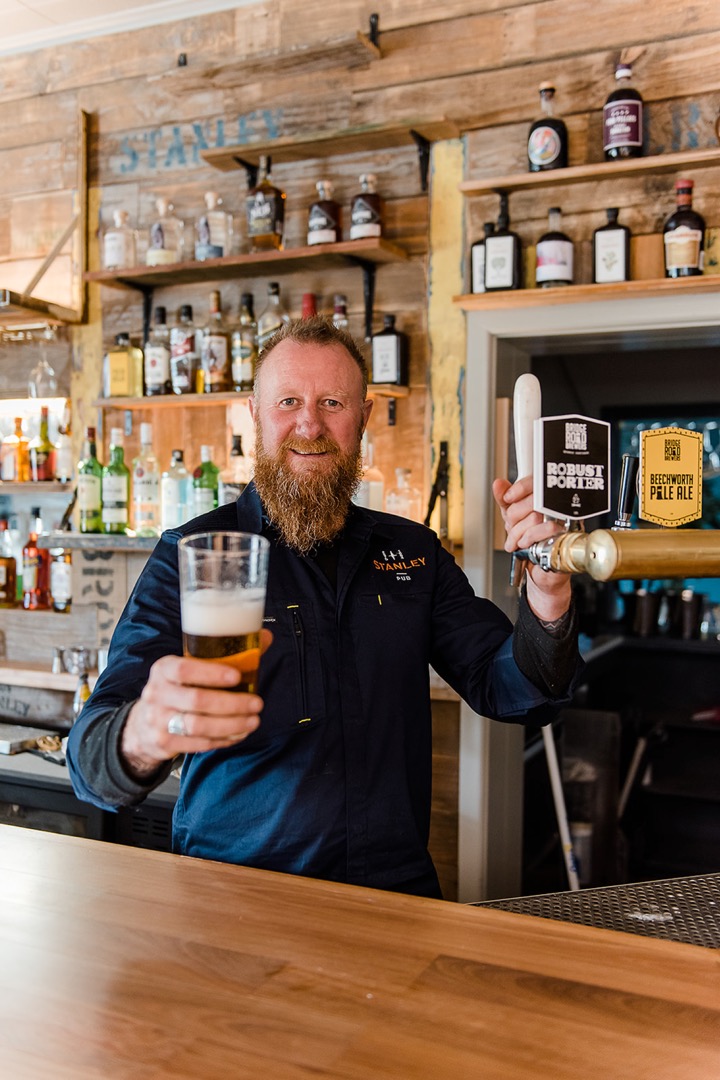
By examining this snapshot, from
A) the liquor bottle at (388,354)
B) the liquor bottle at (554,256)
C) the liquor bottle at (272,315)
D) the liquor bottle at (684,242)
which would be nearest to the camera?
the liquor bottle at (684,242)

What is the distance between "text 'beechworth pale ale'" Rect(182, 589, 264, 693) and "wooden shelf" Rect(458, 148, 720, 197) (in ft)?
6.53

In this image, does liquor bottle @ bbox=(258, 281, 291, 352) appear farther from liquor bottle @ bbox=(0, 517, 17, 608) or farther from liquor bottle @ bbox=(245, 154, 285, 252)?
liquor bottle @ bbox=(0, 517, 17, 608)

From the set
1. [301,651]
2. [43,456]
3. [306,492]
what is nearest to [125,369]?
[43,456]

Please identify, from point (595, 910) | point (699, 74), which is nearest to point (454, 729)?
point (595, 910)

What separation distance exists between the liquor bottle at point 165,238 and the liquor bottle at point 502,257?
1.02 meters

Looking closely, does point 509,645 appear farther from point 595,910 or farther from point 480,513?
point 480,513

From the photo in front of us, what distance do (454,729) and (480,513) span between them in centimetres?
62

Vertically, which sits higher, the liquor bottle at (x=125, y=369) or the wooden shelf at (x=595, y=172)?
the wooden shelf at (x=595, y=172)

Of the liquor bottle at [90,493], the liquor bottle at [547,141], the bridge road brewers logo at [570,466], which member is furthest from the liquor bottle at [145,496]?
the bridge road brewers logo at [570,466]

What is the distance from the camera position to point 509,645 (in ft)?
5.31

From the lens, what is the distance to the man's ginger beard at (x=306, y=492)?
1.69 metres

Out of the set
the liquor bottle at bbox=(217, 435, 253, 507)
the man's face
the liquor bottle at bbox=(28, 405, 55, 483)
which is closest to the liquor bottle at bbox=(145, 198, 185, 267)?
the liquor bottle at bbox=(217, 435, 253, 507)

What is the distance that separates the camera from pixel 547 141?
2.53 meters

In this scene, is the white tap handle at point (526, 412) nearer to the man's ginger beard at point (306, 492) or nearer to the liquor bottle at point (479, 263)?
the man's ginger beard at point (306, 492)
